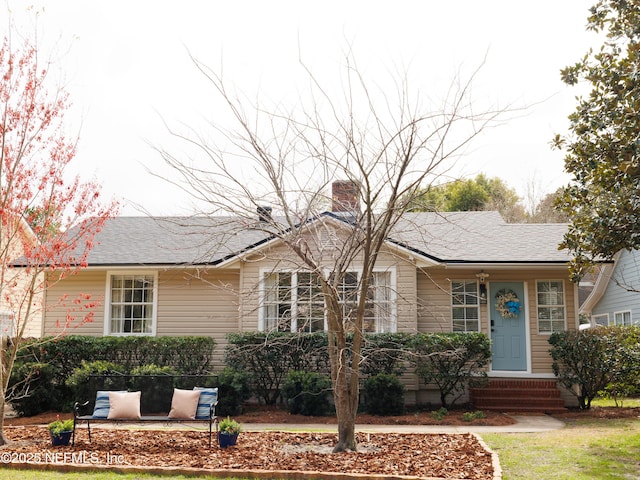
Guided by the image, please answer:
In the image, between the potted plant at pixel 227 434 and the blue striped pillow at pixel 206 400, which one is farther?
the blue striped pillow at pixel 206 400

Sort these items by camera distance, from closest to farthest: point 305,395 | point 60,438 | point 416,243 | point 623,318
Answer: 1. point 60,438
2. point 305,395
3. point 416,243
4. point 623,318

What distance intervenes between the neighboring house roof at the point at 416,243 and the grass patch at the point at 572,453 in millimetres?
4440

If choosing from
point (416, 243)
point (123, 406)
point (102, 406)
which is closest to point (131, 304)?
point (102, 406)

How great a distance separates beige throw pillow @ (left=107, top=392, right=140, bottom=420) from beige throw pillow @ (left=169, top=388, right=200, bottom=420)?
564 millimetres

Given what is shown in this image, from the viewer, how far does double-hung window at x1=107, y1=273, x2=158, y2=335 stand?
1449cm

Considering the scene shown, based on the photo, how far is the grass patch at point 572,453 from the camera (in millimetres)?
6786

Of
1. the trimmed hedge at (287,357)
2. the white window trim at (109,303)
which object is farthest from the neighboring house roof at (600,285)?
the white window trim at (109,303)

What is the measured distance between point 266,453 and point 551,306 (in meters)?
8.70

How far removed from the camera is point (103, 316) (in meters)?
14.4

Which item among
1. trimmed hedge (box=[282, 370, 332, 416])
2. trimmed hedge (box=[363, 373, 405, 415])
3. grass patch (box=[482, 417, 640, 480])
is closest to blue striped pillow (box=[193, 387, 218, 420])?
trimmed hedge (box=[282, 370, 332, 416])

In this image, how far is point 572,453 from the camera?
307 inches

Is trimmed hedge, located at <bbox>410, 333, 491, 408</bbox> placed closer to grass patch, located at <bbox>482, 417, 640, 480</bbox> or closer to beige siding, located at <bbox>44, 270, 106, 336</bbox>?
grass patch, located at <bbox>482, 417, 640, 480</bbox>

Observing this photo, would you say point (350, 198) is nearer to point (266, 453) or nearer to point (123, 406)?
point (266, 453)

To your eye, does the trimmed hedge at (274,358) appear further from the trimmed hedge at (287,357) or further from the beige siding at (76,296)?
the beige siding at (76,296)
